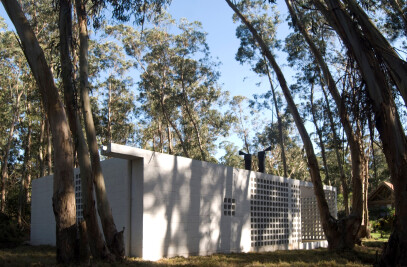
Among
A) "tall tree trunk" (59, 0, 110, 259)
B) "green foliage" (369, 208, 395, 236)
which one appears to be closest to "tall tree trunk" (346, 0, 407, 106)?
"tall tree trunk" (59, 0, 110, 259)

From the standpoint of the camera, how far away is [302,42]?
19312mm

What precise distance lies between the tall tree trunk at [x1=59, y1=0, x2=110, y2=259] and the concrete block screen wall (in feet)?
2.13

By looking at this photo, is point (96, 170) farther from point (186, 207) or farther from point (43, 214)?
point (43, 214)

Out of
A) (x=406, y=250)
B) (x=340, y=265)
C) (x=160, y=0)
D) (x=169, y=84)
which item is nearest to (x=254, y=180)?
(x=340, y=265)

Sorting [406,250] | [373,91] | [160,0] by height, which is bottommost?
[406,250]

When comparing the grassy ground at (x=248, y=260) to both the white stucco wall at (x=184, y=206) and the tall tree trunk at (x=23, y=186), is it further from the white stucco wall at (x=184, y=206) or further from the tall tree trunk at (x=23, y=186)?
the tall tree trunk at (x=23, y=186)

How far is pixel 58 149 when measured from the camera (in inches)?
285

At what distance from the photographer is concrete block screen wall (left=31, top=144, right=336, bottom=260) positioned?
31.3 feet

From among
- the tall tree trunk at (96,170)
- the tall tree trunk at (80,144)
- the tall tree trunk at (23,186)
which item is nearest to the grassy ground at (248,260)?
the tall tree trunk at (96,170)

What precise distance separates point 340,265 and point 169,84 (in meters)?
18.2

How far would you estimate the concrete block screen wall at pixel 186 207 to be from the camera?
955cm

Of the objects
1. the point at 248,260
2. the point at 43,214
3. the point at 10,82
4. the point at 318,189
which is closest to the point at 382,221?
the point at 318,189

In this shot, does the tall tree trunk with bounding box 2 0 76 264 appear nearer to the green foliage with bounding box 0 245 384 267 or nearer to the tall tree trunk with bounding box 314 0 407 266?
the green foliage with bounding box 0 245 384 267

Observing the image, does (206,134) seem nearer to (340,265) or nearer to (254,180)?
(254,180)
